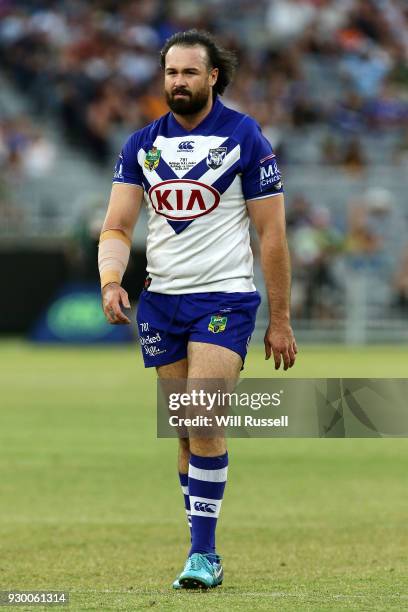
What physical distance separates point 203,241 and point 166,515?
310 centimetres

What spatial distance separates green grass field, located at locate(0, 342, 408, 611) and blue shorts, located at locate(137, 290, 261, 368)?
103cm

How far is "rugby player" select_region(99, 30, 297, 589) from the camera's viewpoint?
602 cm

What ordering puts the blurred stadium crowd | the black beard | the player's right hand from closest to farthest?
the player's right hand < the black beard < the blurred stadium crowd

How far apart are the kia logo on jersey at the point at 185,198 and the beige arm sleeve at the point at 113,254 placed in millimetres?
263

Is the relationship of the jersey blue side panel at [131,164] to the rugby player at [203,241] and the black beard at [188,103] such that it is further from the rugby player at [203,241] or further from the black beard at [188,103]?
the black beard at [188,103]

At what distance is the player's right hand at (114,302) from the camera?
5.86 m

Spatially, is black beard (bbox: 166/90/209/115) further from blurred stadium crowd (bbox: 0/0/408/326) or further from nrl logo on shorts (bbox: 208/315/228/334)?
blurred stadium crowd (bbox: 0/0/408/326)

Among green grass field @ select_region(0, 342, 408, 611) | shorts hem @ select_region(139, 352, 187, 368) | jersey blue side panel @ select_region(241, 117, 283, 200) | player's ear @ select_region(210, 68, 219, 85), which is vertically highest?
player's ear @ select_region(210, 68, 219, 85)

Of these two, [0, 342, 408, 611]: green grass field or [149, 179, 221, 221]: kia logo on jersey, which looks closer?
[0, 342, 408, 611]: green grass field

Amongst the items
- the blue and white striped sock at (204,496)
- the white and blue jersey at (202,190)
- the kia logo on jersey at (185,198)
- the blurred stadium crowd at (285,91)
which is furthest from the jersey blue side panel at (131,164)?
the blurred stadium crowd at (285,91)

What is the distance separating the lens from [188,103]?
19.7 feet

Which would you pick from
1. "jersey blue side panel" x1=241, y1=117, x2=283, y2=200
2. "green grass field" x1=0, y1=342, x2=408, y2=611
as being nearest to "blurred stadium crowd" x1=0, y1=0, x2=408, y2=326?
"green grass field" x1=0, y1=342, x2=408, y2=611

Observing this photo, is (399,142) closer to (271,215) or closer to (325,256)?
(325,256)

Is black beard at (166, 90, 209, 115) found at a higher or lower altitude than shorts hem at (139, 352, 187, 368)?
higher
